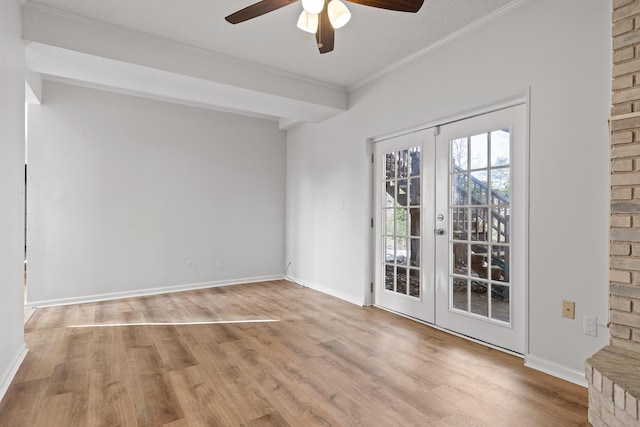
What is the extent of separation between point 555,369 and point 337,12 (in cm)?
280

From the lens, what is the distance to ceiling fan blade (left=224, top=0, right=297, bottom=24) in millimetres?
2014

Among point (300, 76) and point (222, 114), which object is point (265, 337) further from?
point (222, 114)

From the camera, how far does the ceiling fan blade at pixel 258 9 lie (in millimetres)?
2014

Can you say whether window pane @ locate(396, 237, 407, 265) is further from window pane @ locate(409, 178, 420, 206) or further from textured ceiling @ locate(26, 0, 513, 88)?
textured ceiling @ locate(26, 0, 513, 88)

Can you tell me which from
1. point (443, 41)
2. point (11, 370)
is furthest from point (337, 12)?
point (11, 370)

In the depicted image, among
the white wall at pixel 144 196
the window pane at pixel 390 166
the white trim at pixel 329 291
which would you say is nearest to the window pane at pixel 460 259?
the window pane at pixel 390 166

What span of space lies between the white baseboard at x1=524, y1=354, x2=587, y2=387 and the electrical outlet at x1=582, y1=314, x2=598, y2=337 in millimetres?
269

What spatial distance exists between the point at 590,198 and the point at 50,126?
17.9 ft

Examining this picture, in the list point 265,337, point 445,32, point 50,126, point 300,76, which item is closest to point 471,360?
point 265,337

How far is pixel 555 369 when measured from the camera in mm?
2363

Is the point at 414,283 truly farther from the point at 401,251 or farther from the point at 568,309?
the point at 568,309

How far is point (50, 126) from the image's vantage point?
13.7ft

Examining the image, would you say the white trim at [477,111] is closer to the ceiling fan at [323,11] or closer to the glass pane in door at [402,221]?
the glass pane in door at [402,221]

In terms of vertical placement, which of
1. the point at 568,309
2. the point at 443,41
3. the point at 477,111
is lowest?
the point at 568,309
